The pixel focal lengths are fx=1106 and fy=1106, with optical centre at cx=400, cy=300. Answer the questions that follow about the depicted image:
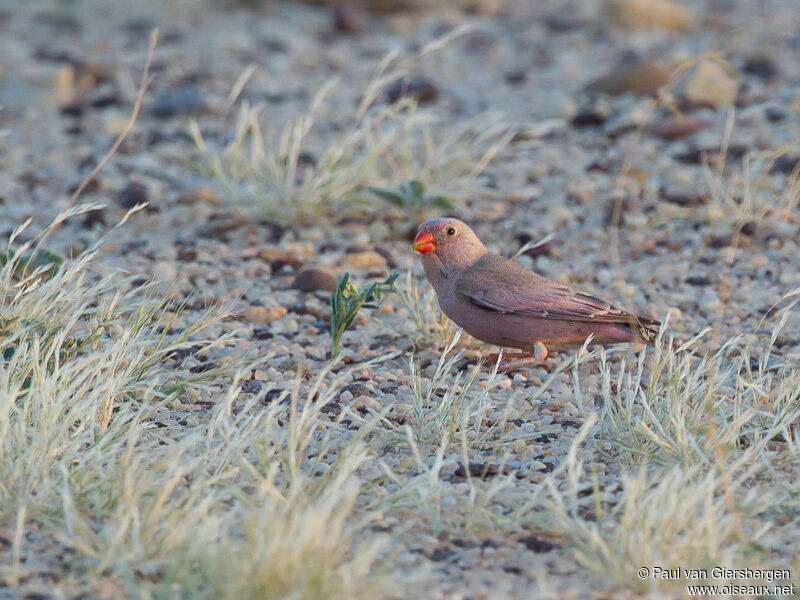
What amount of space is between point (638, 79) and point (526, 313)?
124 inches

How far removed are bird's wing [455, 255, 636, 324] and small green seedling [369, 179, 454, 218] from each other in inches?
42.9

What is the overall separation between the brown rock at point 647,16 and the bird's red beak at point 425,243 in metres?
4.67

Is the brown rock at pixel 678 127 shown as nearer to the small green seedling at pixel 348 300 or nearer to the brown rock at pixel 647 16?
the brown rock at pixel 647 16

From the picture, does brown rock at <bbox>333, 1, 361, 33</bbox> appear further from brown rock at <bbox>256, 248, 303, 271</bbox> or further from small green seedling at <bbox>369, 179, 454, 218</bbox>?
brown rock at <bbox>256, 248, 303, 271</bbox>

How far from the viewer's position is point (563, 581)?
2.47 meters

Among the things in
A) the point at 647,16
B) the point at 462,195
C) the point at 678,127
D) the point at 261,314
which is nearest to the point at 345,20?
the point at 647,16

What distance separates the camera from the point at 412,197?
4.79m

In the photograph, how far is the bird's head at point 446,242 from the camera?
12.6 ft

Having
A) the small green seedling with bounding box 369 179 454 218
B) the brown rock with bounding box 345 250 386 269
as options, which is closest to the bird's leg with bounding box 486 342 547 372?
the brown rock with bounding box 345 250 386 269

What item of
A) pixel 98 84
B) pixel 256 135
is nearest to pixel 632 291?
pixel 256 135

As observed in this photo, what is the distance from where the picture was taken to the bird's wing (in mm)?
3637

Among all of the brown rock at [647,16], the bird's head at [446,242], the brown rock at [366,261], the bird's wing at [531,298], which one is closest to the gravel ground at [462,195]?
the brown rock at [366,261]

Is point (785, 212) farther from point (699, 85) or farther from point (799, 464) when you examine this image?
point (799, 464)

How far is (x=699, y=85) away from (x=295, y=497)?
447 centimetres
